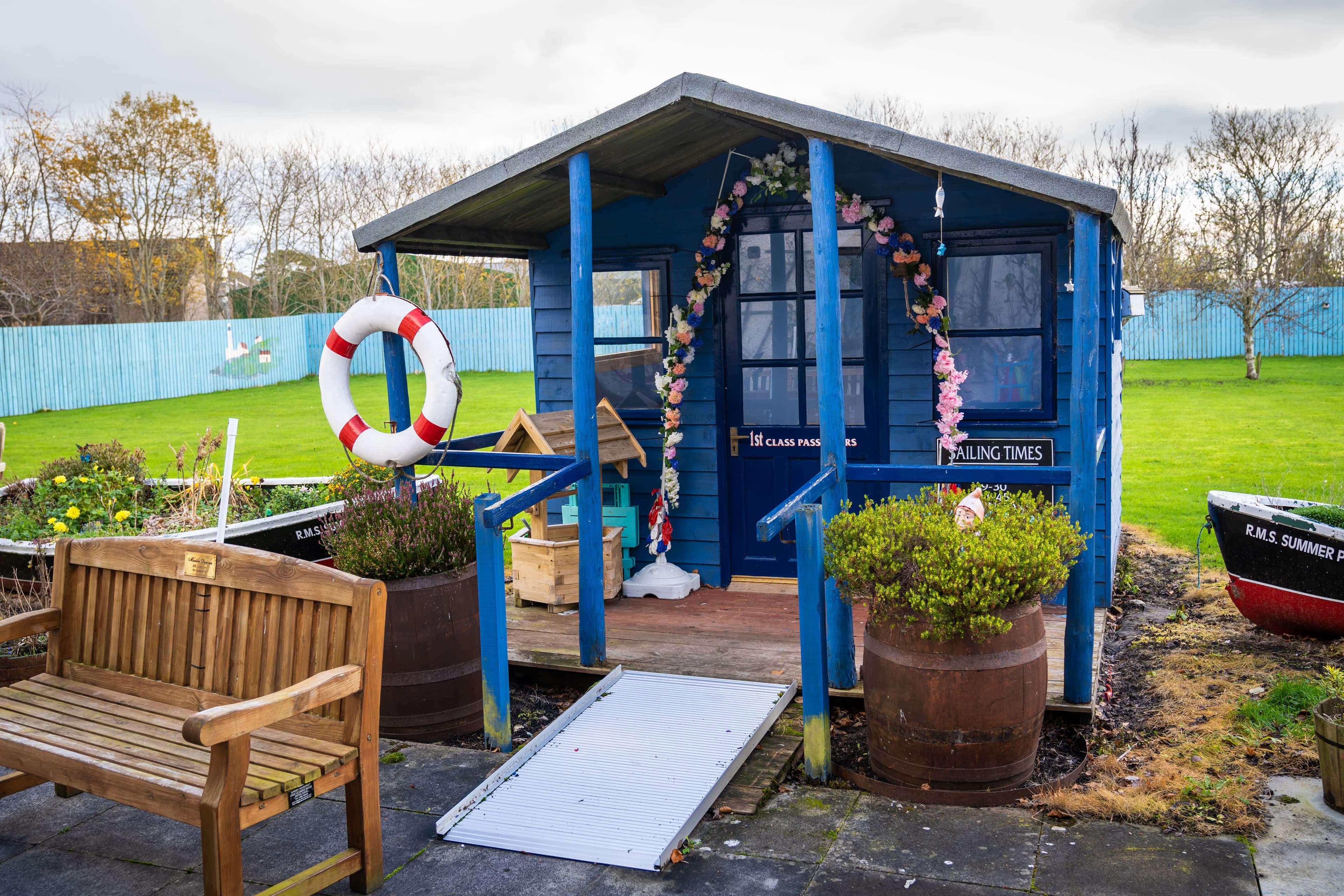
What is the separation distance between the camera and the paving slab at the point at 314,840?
3586 millimetres

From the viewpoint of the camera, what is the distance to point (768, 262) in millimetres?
6598

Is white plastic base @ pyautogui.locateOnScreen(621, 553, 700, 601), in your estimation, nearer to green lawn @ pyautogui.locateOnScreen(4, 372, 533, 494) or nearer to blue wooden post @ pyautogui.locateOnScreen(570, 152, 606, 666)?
blue wooden post @ pyautogui.locateOnScreen(570, 152, 606, 666)

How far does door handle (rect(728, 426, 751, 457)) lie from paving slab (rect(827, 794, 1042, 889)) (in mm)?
3109

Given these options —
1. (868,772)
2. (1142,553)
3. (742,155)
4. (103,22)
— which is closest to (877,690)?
(868,772)

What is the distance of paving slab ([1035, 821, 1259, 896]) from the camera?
3.25 meters

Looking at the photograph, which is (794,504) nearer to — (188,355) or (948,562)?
(948,562)

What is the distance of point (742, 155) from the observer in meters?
6.34

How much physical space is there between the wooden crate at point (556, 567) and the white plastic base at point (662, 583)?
0.10 m

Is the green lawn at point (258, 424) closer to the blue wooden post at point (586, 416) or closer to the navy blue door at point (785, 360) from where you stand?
the navy blue door at point (785, 360)

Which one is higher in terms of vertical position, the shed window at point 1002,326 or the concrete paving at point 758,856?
the shed window at point 1002,326

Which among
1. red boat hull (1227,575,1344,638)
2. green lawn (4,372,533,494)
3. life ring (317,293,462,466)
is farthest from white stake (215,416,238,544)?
red boat hull (1227,575,1344,638)

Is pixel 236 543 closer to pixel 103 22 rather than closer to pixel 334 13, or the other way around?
pixel 334 13

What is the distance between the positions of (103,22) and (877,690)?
3044 cm

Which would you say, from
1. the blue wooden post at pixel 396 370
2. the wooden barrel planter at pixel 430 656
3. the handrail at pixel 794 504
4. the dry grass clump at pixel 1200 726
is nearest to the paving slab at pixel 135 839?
the wooden barrel planter at pixel 430 656
